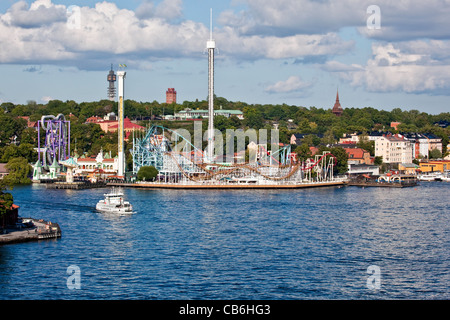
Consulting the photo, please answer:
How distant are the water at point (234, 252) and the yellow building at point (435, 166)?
137ft

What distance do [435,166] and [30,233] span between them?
6498 cm

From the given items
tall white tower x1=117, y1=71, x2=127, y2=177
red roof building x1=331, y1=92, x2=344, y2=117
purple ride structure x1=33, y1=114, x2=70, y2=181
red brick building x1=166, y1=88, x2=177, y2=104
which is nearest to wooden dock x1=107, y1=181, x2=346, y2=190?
tall white tower x1=117, y1=71, x2=127, y2=177

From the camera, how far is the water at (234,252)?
71.9 feet

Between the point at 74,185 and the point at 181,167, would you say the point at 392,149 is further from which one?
the point at 74,185

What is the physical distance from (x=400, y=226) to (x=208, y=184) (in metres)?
27.1

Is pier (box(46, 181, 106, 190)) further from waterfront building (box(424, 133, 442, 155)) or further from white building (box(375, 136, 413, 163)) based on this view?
waterfront building (box(424, 133, 442, 155))

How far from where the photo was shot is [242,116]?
12719cm

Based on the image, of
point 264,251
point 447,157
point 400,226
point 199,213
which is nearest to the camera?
point 264,251

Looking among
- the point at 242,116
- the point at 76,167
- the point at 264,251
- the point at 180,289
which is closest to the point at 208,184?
the point at 76,167

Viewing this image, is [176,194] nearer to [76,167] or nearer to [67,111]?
[76,167]

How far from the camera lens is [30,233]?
29141 millimetres

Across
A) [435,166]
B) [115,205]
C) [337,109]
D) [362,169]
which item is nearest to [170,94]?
[337,109]

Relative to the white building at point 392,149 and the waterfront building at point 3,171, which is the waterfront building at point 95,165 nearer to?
the waterfront building at point 3,171

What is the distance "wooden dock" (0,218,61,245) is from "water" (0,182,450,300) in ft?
1.75
